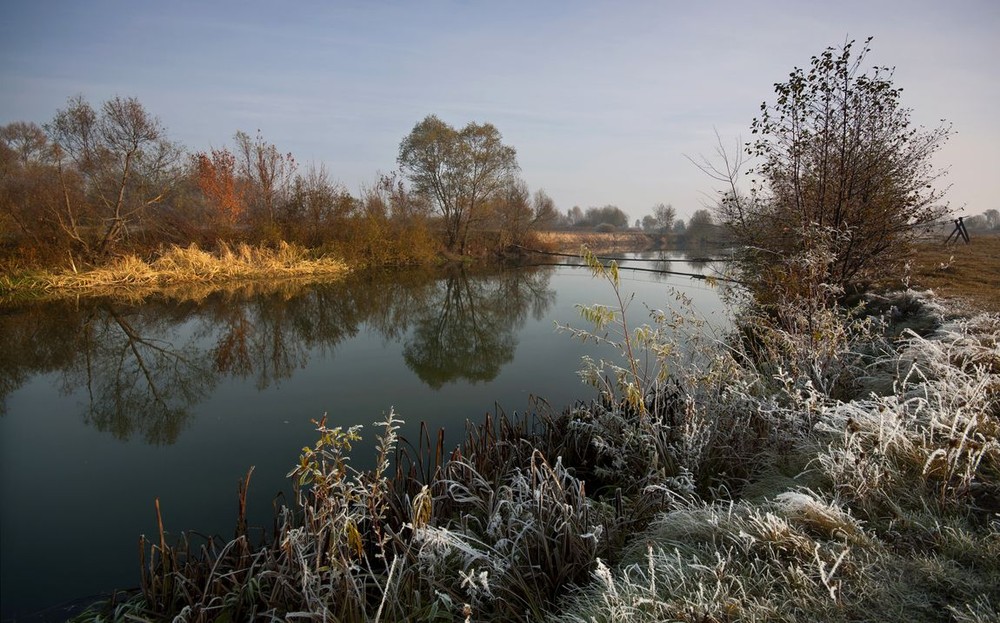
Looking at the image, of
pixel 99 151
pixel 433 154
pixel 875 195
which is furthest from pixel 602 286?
pixel 99 151

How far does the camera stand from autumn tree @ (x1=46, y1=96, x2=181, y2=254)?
46.3ft

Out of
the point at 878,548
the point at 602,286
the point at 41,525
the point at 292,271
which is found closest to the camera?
the point at 878,548

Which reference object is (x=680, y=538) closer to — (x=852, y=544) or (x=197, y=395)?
(x=852, y=544)

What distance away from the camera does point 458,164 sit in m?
26.8


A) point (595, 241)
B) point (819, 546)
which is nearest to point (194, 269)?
point (819, 546)

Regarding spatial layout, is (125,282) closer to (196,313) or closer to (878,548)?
(196,313)

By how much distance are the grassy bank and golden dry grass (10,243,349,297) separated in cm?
1369

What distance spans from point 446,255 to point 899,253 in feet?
72.3

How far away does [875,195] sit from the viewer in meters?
Result: 6.89

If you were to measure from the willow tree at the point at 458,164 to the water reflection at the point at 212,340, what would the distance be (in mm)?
13555

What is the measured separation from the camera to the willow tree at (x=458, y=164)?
2666cm

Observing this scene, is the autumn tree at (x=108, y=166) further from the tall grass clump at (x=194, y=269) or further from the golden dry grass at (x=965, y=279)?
the golden dry grass at (x=965, y=279)

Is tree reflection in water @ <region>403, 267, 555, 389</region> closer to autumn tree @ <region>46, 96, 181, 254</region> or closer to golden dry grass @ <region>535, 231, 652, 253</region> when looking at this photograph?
autumn tree @ <region>46, 96, 181, 254</region>

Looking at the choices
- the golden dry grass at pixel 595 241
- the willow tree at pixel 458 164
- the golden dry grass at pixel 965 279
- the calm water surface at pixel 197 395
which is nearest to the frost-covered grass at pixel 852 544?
the calm water surface at pixel 197 395
